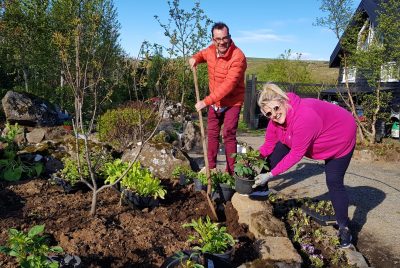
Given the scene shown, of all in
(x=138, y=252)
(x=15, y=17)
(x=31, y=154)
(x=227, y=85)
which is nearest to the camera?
(x=138, y=252)

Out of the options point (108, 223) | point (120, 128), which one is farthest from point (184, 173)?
point (120, 128)

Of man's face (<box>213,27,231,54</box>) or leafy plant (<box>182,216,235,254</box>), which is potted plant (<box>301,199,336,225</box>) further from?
man's face (<box>213,27,231,54</box>)

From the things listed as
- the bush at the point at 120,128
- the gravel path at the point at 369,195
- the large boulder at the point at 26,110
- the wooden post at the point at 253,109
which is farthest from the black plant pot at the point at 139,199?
the wooden post at the point at 253,109

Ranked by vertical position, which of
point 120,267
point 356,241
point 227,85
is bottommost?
point 356,241

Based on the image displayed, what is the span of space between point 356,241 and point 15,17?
1124 cm

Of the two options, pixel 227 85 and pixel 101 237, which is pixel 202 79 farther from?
pixel 101 237

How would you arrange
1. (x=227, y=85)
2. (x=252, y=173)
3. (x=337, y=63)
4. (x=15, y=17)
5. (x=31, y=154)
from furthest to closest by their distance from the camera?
(x=337, y=63) → (x=15, y=17) → (x=31, y=154) → (x=227, y=85) → (x=252, y=173)

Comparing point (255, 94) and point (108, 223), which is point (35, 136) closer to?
point (108, 223)

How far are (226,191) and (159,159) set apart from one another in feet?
4.18

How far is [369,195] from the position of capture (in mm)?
5527

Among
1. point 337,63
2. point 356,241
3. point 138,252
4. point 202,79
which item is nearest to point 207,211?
point 138,252

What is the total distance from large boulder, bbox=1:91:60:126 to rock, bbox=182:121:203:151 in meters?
3.42

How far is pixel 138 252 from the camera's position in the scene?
115 inches

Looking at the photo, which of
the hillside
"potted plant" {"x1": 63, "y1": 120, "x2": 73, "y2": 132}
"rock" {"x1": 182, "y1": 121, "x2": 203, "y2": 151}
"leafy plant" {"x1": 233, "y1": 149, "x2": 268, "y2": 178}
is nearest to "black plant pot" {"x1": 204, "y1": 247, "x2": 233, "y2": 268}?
"leafy plant" {"x1": 233, "y1": 149, "x2": 268, "y2": 178}
